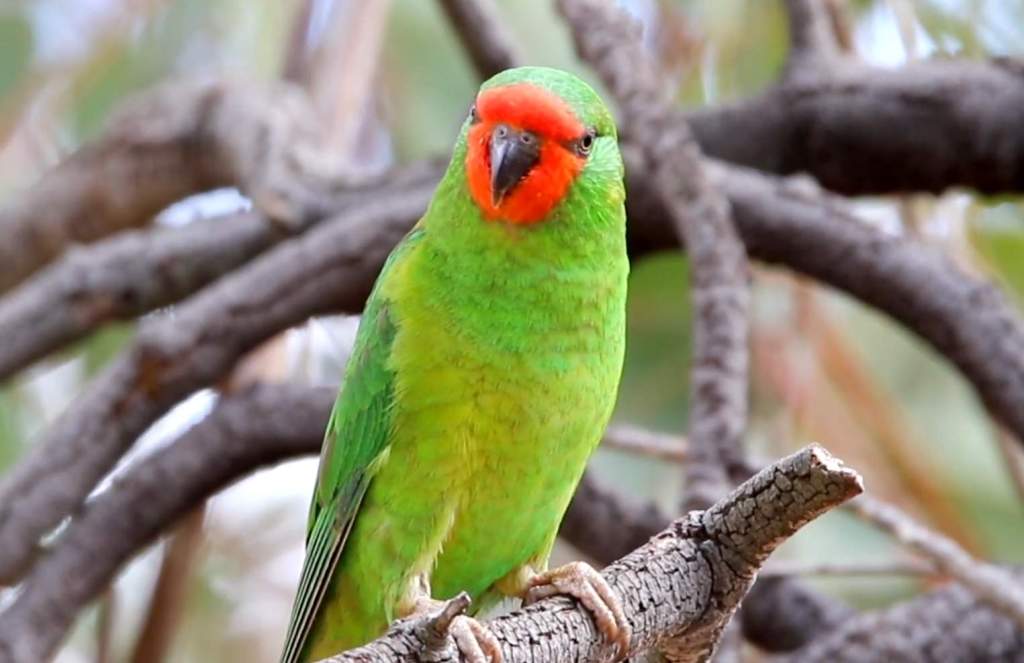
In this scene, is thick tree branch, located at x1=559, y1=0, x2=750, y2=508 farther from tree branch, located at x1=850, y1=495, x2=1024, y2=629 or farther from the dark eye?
the dark eye

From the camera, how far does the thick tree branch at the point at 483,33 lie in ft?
8.23

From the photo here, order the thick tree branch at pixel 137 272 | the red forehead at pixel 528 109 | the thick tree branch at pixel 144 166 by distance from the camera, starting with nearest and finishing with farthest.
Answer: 1. the red forehead at pixel 528 109
2. the thick tree branch at pixel 137 272
3. the thick tree branch at pixel 144 166

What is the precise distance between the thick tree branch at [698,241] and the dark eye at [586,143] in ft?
1.39

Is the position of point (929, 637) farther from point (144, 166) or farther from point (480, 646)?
point (144, 166)

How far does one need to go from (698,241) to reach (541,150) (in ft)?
1.65

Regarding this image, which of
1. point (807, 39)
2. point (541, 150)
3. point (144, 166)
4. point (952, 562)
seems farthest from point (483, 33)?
point (952, 562)

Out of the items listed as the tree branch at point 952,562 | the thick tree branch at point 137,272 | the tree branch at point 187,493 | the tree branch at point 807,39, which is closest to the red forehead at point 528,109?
the tree branch at point 952,562

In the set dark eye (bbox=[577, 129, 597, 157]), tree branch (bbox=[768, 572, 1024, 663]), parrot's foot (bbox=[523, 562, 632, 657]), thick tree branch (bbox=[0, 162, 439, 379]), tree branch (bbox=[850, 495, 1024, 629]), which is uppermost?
dark eye (bbox=[577, 129, 597, 157])

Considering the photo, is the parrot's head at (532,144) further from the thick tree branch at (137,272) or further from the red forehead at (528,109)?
the thick tree branch at (137,272)

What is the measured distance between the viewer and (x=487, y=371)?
1556 mm

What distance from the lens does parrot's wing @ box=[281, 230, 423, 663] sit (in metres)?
1.64

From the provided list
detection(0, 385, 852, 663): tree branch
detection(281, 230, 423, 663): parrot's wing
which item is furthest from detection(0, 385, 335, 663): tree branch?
detection(281, 230, 423, 663): parrot's wing

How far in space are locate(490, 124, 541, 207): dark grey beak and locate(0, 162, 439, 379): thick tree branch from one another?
909 millimetres

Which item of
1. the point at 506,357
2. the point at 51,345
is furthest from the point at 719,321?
the point at 51,345
